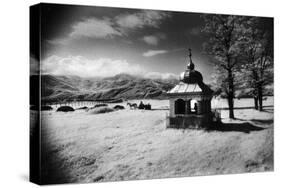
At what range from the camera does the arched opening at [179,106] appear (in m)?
9.73

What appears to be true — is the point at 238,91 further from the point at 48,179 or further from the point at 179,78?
the point at 48,179

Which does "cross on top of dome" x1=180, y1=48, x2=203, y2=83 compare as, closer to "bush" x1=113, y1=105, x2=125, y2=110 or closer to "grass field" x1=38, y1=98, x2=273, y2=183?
"grass field" x1=38, y1=98, x2=273, y2=183

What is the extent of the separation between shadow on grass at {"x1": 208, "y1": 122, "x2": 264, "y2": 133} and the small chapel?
21 cm

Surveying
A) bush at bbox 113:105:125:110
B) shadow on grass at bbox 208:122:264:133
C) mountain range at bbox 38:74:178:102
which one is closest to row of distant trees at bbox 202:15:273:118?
shadow on grass at bbox 208:122:264:133

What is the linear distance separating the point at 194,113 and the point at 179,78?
873mm

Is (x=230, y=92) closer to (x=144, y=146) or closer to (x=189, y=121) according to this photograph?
(x=189, y=121)

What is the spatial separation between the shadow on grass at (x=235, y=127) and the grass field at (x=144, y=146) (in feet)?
0.09

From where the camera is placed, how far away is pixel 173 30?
9.79m

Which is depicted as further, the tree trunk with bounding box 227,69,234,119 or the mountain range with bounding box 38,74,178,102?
the tree trunk with bounding box 227,69,234,119

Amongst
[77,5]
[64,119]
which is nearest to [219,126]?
[64,119]

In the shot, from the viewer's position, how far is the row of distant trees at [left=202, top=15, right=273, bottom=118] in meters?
10.2

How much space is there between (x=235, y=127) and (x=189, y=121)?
1194 millimetres

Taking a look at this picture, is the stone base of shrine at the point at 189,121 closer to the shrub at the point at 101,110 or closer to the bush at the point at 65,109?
the shrub at the point at 101,110

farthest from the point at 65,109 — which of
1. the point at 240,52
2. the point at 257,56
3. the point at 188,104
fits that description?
the point at 257,56
